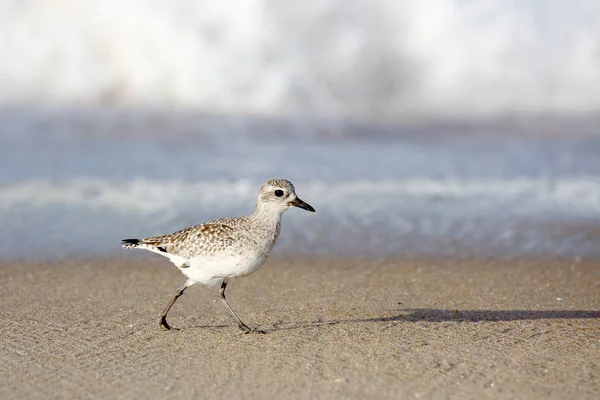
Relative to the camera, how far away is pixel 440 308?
5.99 m

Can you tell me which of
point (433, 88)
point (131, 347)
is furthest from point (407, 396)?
point (433, 88)

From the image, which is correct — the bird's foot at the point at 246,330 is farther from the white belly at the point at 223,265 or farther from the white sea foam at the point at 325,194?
the white sea foam at the point at 325,194

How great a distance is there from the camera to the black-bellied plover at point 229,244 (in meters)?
5.16

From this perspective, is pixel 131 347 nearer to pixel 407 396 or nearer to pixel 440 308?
pixel 407 396

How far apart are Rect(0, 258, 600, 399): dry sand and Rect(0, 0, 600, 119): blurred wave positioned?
26.3ft

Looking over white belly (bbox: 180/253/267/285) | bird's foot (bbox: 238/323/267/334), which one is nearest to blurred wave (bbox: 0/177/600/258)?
bird's foot (bbox: 238/323/267/334)

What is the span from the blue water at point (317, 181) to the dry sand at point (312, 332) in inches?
26.2

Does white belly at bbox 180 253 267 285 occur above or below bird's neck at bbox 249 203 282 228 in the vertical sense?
below

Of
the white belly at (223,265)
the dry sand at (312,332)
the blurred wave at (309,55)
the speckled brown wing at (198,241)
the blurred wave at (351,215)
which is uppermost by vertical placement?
the blurred wave at (309,55)

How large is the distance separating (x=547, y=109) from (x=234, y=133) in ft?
19.0

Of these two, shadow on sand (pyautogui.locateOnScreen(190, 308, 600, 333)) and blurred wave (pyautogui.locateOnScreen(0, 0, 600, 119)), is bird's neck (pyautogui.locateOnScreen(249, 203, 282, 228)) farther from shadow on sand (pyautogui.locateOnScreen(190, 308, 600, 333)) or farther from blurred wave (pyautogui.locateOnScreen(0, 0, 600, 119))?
blurred wave (pyautogui.locateOnScreen(0, 0, 600, 119))

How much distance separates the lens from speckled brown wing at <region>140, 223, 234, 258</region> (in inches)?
205

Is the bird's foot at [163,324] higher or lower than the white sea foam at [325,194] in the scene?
lower

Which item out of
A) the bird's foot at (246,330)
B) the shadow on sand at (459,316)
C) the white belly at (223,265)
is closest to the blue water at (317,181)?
the shadow on sand at (459,316)
